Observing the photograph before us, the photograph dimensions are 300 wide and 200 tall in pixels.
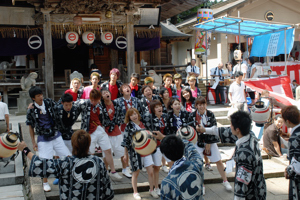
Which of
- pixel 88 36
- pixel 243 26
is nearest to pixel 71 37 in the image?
pixel 88 36

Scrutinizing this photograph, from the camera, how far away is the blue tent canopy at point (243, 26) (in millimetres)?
12500

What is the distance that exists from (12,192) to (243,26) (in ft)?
36.1

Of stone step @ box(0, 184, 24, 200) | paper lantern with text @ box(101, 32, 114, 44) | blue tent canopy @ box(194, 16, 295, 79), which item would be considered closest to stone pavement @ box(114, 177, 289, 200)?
stone step @ box(0, 184, 24, 200)

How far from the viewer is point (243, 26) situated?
13820mm

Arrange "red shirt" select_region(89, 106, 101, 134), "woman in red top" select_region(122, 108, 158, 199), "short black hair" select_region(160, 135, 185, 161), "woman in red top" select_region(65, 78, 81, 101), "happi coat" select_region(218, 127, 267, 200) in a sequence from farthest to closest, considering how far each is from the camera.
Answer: "woman in red top" select_region(65, 78, 81, 101), "red shirt" select_region(89, 106, 101, 134), "woman in red top" select_region(122, 108, 158, 199), "happi coat" select_region(218, 127, 267, 200), "short black hair" select_region(160, 135, 185, 161)

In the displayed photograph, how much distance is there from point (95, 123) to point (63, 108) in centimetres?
62

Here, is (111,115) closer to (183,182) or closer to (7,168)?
(7,168)

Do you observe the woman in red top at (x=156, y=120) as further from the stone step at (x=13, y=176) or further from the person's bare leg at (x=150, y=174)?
the stone step at (x=13, y=176)

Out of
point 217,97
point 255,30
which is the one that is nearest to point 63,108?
point 217,97

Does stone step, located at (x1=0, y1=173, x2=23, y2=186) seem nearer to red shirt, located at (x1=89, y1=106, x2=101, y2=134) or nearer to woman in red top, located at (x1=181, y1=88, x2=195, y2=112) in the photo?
red shirt, located at (x1=89, y1=106, x2=101, y2=134)

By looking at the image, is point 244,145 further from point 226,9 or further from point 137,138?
point 226,9

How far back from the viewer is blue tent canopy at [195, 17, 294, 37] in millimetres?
12500

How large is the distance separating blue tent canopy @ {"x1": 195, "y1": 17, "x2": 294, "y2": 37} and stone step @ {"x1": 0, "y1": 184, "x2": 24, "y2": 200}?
8.77 meters

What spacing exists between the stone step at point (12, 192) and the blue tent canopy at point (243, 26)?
8.77 metres
